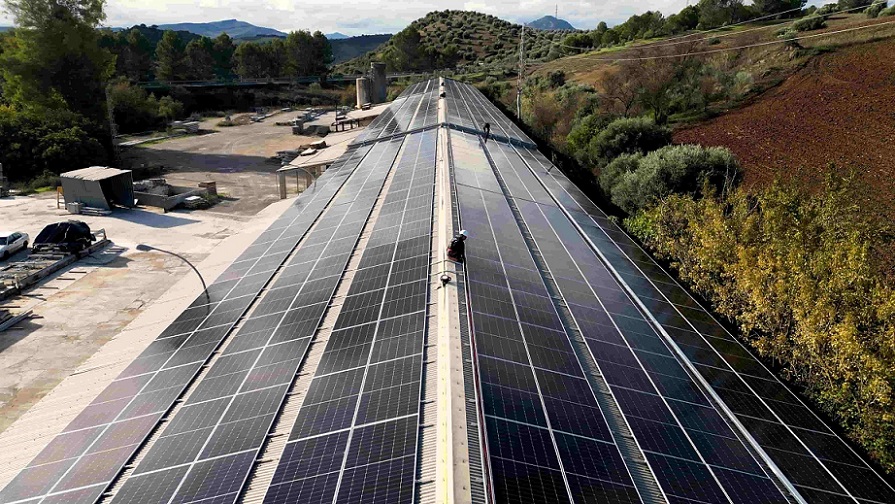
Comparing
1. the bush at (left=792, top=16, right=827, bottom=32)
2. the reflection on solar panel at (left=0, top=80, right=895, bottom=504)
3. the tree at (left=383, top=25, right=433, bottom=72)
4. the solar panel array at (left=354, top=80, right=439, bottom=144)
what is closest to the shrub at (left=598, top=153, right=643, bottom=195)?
the solar panel array at (left=354, top=80, right=439, bottom=144)

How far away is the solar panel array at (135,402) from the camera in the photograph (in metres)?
9.56

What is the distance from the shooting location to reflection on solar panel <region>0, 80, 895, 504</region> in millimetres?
8711


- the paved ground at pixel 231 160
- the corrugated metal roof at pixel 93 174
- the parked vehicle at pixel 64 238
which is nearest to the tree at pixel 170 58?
the paved ground at pixel 231 160

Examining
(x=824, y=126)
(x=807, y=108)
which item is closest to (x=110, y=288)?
(x=824, y=126)

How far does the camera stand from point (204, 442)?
998cm

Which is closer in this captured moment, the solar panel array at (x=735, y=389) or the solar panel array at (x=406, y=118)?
the solar panel array at (x=735, y=389)

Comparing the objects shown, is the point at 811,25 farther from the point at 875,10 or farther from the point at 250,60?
→ the point at 250,60

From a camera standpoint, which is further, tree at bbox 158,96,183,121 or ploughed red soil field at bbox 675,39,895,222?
tree at bbox 158,96,183,121

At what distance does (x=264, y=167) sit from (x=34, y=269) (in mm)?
29113

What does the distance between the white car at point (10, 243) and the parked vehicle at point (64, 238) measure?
4.70 ft

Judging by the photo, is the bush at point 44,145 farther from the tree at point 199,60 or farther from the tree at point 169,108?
the tree at point 199,60

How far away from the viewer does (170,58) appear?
11469 centimetres

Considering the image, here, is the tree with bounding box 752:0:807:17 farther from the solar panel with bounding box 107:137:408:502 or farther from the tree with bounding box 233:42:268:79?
the solar panel with bounding box 107:137:408:502

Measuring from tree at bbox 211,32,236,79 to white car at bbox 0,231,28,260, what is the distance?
362ft
